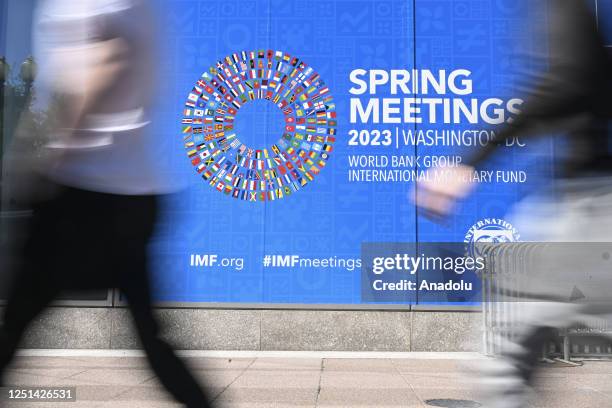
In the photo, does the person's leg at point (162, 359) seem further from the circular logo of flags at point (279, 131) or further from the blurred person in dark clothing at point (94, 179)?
the circular logo of flags at point (279, 131)

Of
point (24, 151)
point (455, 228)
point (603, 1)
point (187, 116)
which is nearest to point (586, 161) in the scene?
point (603, 1)

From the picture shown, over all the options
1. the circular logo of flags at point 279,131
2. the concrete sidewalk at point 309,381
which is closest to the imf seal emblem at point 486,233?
the concrete sidewalk at point 309,381

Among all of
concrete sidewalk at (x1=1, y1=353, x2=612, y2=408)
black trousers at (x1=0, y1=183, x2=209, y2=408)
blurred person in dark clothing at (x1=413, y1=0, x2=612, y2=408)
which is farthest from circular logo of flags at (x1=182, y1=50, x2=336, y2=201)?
blurred person in dark clothing at (x1=413, y1=0, x2=612, y2=408)

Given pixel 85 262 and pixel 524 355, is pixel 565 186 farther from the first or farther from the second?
pixel 85 262

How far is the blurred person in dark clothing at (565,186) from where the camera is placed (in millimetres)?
2078

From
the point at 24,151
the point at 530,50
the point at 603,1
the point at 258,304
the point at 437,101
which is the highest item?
the point at 437,101

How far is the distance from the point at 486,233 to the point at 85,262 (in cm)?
657

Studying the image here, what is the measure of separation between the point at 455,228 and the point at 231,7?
4.03m

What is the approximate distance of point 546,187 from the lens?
2287 mm

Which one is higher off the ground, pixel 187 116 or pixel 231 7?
pixel 231 7

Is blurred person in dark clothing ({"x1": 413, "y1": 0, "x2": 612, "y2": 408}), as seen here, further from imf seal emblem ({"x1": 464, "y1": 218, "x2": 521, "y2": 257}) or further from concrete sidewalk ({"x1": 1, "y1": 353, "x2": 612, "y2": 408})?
imf seal emblem ({"x1": 464, "y1": 218, "x2": 521, "y2": 257})

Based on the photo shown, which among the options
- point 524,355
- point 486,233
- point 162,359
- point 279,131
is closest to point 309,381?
point 486,233

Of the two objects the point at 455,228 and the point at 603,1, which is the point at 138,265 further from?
the point at 455,228

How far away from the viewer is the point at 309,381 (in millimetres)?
6172
